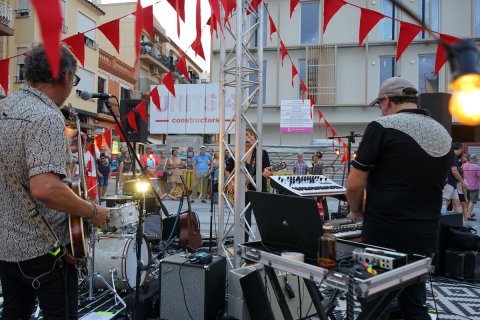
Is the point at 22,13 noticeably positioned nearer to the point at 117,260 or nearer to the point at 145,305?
the point at 117,260

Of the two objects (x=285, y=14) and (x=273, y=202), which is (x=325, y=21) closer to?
(x=273, y=202)

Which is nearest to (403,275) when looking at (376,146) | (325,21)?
(376,146)

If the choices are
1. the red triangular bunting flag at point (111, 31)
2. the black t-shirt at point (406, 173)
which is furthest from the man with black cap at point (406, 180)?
the red triangular bunting flag at point (111, 31)

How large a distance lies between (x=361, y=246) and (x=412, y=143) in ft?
2.23

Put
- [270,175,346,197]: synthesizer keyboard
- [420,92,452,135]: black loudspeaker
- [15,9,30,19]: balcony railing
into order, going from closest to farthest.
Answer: [270,175,346,197]: synthesizer keyboard
[420,92,452,135]: black loudspeaker
[15,9,30,19]: balcony railing

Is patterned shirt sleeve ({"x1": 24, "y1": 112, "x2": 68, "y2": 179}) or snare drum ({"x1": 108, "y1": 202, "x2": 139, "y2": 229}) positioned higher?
patterned shirt sleeve ({"x1": 24, "y1": 112, "x2": 68, "y2": 179})

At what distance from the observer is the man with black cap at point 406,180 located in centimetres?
234

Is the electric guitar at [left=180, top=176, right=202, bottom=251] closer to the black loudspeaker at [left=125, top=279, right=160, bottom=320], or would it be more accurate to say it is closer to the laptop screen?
the black loudspeaker at [left=125, top=279, right=160, bottom=320]

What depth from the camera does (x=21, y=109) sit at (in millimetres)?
1792

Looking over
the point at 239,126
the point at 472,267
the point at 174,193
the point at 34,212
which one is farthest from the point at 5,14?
the point at 472,267

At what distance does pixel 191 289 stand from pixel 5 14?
65.6 ft

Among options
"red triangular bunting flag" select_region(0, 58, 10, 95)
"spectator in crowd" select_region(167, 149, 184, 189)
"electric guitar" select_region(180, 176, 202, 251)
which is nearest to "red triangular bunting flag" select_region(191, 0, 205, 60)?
"electric guitar" select_region(180, 176, 202, 251)

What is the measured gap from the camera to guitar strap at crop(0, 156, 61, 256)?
5.97 ft

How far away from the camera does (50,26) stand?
1.21 metres
